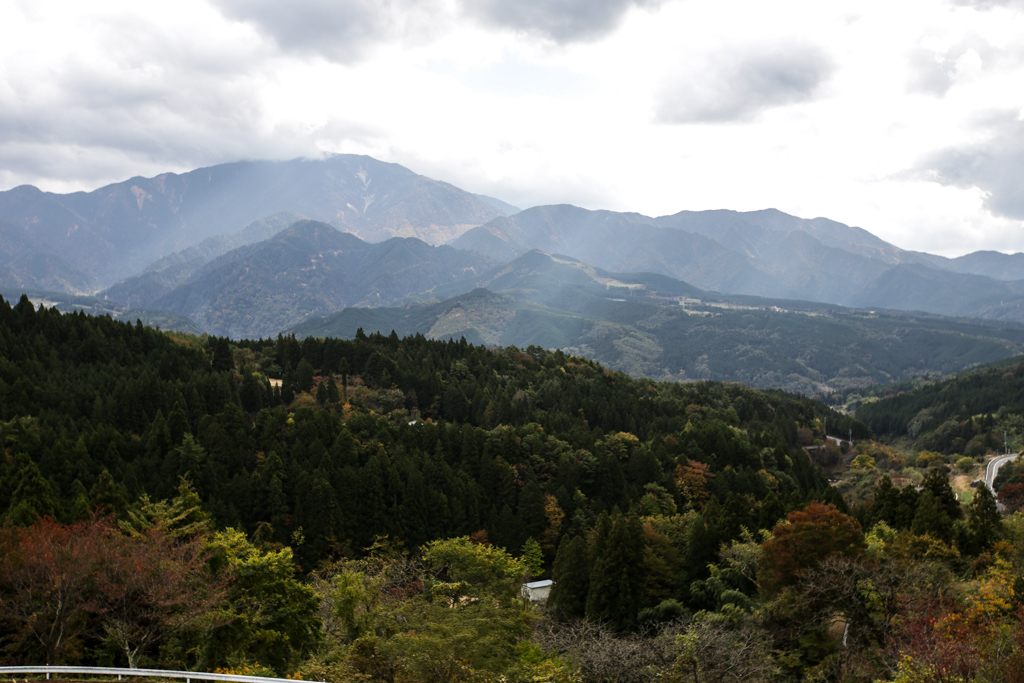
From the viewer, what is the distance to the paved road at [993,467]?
112625 millimetres

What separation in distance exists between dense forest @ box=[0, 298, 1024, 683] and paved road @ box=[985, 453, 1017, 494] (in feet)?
103

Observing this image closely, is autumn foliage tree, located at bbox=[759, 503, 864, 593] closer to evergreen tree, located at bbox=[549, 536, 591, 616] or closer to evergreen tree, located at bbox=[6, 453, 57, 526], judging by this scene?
evergreen tree, located at bbox=[549, 536, 591, 616]

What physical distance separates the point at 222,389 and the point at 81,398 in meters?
16.4

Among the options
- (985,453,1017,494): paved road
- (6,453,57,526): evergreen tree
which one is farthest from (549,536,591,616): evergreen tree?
(985,453,1017,494): paved road

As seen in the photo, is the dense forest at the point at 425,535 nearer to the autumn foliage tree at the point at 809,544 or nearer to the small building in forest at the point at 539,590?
the autumn foliage tree at the point at 809,544

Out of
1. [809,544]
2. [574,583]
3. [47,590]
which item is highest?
[47,590]

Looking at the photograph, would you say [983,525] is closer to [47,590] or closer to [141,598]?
[141,598]

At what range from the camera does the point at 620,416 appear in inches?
4697

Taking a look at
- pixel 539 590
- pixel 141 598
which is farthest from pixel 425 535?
pixel 141 598

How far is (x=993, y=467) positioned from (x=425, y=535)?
118593 mm

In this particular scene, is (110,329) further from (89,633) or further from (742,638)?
(742,638)

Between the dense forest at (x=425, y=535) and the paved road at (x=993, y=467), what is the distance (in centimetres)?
3141

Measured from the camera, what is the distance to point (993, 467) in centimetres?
12412

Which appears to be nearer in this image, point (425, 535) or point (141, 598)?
point (141, 598)
